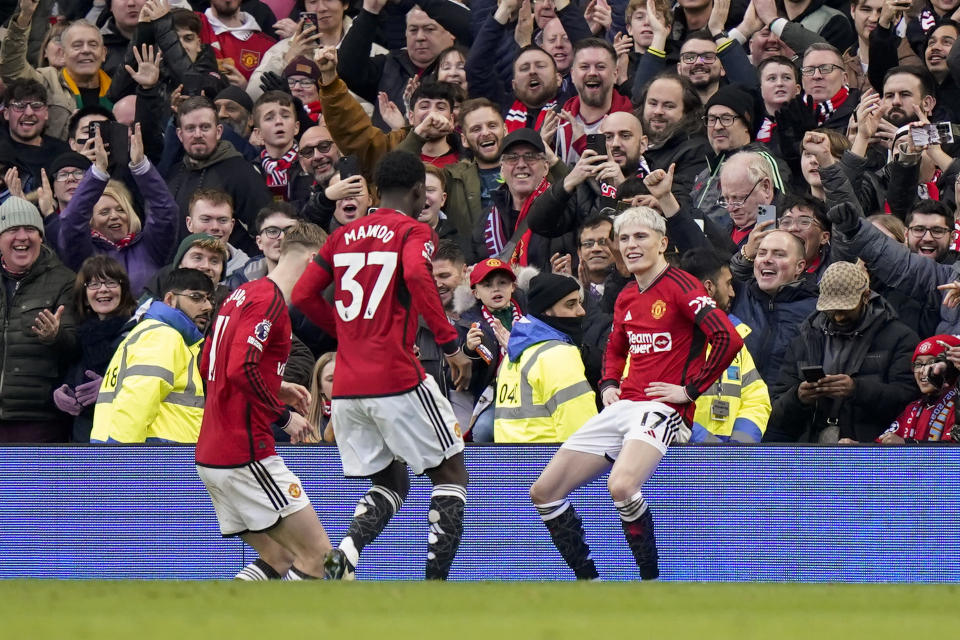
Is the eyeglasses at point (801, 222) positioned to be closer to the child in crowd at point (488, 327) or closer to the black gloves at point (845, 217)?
the black gloves at point (845, 217)

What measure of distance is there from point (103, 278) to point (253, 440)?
10.5 feet

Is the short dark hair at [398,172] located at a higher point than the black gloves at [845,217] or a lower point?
higher

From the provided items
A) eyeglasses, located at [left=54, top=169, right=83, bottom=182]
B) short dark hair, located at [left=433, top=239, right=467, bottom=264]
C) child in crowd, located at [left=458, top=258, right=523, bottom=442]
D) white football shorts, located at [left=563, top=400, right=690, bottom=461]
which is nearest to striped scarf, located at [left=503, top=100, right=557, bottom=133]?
short dark hair, located at [left=433, top=239, right=467, bottom=264]

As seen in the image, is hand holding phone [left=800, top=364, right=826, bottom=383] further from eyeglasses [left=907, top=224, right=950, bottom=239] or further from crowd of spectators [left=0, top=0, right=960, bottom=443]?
eyeglasses [left=907, top=224, right=950, bottom=239]

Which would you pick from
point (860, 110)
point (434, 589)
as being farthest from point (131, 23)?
point (434, 589)

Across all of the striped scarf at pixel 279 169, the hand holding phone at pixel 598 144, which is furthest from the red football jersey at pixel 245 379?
the striped scarf at pixel 279 169

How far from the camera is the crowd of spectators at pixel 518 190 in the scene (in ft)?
32.8

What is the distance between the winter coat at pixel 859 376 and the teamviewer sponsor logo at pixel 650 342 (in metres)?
1.23

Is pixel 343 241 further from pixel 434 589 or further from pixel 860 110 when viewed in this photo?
pixel 860 110

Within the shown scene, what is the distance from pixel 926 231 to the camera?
34.9 ft

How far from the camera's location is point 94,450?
1018 centimetres

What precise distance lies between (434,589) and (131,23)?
10091mm

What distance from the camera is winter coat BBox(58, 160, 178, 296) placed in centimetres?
1212

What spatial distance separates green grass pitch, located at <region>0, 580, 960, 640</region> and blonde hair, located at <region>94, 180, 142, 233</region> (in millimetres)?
5685
